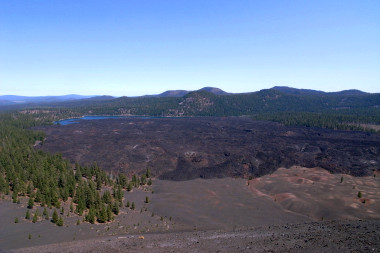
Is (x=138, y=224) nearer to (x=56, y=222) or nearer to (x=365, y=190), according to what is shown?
(x=56, y=222)

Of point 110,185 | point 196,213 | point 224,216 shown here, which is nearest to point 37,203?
point 110,185

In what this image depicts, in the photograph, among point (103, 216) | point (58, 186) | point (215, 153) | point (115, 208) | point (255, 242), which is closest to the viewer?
→ point (255, 242)

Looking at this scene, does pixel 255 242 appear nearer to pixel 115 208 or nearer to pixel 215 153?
pixel 115 208

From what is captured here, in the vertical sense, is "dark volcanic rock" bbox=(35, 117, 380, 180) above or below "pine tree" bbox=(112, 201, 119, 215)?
above

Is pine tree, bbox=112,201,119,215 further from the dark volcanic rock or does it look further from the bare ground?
the dark volcanic rock

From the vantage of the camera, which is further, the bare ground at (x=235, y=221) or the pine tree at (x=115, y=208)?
the pine tree at (x=115, y=208)

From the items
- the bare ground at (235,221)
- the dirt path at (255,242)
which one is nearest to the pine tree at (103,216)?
the bare ground at (235,221)

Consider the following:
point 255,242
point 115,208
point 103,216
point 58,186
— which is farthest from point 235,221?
point 58,186

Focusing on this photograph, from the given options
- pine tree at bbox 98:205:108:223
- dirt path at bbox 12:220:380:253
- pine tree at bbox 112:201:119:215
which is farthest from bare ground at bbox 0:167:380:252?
pine tree at bbox 112:201:119:215

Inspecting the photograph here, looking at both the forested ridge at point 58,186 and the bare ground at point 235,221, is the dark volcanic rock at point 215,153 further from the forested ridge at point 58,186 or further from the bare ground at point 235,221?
the forested ridge at point 58,186

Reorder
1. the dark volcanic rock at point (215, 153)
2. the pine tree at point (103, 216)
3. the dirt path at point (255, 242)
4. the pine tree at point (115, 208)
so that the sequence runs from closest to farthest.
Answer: the dirt path at point (255, 242) → the pine tree at point (103, 216) → the pine tree at point (115, 208) → the dark volcanic rock at point (215, 153)

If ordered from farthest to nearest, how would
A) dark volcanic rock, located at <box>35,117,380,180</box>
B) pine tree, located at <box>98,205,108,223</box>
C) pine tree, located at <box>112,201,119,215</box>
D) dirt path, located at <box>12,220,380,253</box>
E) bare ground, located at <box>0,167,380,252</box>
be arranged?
dark volcanic rock, located at <box>35,117,380,180</box> → pine tree, located at <box>112,201,119,215</box> → pine tree, located at <box>98,205,108,223</box> → bare ground, located at <box>0,167,380,252</box> → dirt path, located at <box>12,220,380,253</box>
